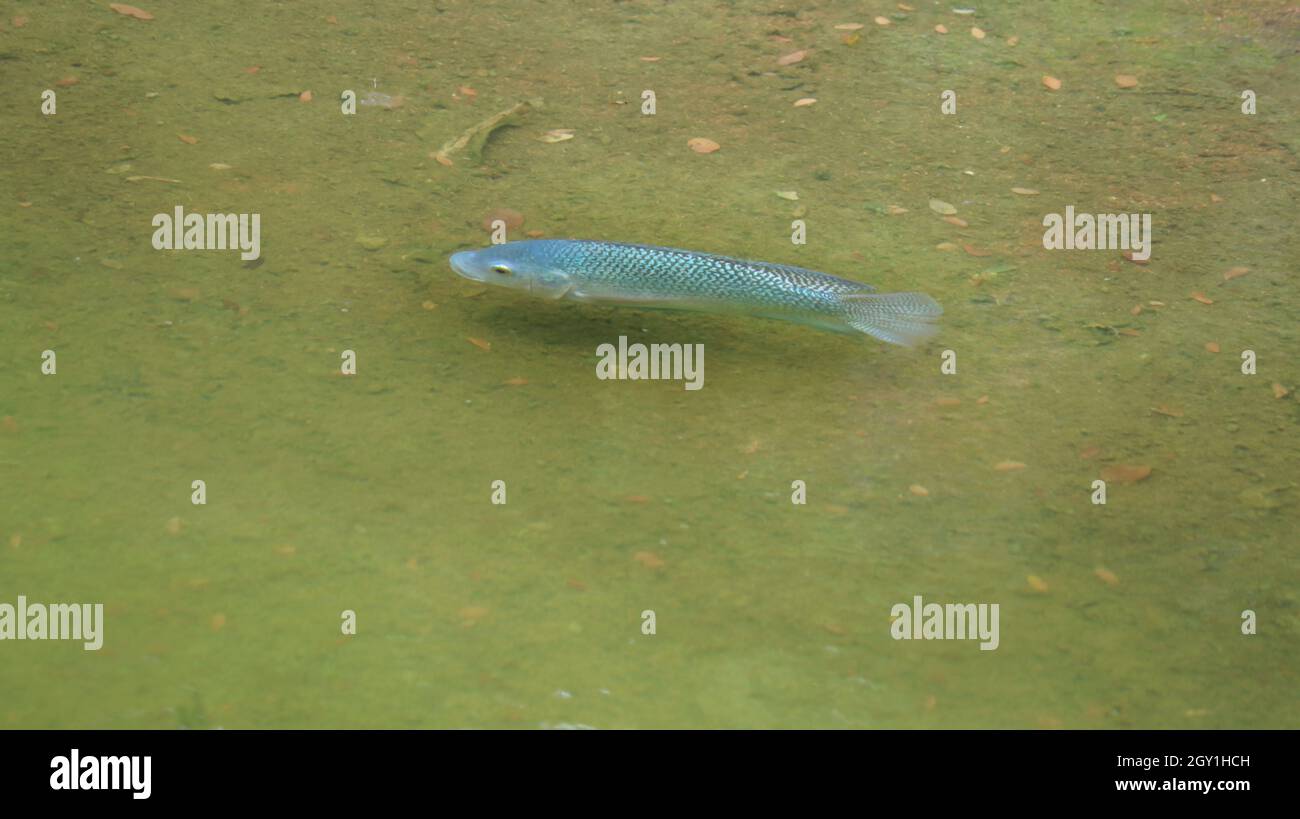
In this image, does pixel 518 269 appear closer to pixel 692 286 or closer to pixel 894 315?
pixel 692 286

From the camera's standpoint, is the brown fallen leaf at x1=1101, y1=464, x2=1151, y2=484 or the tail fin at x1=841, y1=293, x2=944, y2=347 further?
the tail fin at x1=841, y1=293, x2=944, y2=347

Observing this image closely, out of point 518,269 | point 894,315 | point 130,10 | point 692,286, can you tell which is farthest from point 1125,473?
point 130,10

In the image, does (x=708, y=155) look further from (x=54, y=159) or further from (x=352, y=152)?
(x=54, y=159)

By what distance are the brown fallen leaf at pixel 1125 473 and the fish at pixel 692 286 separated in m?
0.80

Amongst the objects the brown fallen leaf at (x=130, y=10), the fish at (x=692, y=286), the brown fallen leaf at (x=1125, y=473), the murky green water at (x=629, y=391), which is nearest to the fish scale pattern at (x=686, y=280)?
the fish at (x=692, y=286)

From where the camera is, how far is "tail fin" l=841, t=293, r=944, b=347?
4.56 meters

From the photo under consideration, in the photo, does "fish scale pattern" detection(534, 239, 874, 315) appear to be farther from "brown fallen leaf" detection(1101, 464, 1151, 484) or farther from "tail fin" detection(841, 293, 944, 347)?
"brown fallen leaf" detection(1101, 464, 1151, 484)

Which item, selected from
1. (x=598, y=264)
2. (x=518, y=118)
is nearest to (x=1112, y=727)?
(x=598, y=264)

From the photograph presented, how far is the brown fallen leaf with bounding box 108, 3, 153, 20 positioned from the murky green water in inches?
3.6

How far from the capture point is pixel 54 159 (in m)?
5.48

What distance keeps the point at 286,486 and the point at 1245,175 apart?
455 centimetres

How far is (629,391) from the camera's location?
4.50 m

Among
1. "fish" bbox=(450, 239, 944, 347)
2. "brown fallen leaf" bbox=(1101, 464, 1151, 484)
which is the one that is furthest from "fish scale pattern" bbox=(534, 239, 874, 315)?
"brown fallen leaf" bbox=(1101, 464, 1151, 484)

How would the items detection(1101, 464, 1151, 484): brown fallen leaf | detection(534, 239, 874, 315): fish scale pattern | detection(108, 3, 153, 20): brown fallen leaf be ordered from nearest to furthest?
detection(1101, 464, 1151, 484): brown fallen leaf
detection(534, 239, 874, 315): fish scale pattern
detection(108, 3, 153, 20): brown fallen leaf
